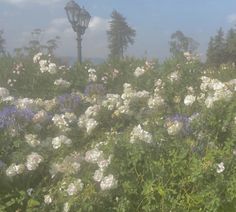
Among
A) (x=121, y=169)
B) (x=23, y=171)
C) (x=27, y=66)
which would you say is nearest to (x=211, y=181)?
(x=121, y=169)

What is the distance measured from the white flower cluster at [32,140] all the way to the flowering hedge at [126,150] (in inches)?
0.4

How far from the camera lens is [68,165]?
5.05m

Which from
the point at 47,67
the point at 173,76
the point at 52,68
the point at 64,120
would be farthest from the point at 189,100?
the point at 47,67

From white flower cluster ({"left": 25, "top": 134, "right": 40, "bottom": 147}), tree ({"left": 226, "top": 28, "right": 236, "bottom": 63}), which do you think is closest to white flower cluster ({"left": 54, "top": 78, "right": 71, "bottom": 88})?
white flower cluster ({"left": 25, "top": 134, "right": 40, "bottom": 147})

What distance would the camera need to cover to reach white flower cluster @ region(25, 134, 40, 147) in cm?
560

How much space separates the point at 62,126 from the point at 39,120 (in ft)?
0.96

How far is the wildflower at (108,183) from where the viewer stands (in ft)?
15.2

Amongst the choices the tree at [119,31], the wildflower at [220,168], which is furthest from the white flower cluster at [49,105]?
the tree at [119,31]

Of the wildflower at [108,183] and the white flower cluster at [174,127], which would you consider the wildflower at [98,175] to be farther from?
the white flower cluster at [174,127]

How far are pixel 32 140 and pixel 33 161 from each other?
1.59 ft

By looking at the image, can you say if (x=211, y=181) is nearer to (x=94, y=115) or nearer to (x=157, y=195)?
(x=157, y=195)

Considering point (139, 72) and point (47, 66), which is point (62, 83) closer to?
point (47, 66)

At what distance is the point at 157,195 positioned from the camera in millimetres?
4672

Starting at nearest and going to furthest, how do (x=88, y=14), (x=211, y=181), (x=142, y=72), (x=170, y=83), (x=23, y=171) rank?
(x=211, y=181)
(x=23, y=171)
(x=170, y=83)
(x=142, y=72)
(x=88, y=14)
